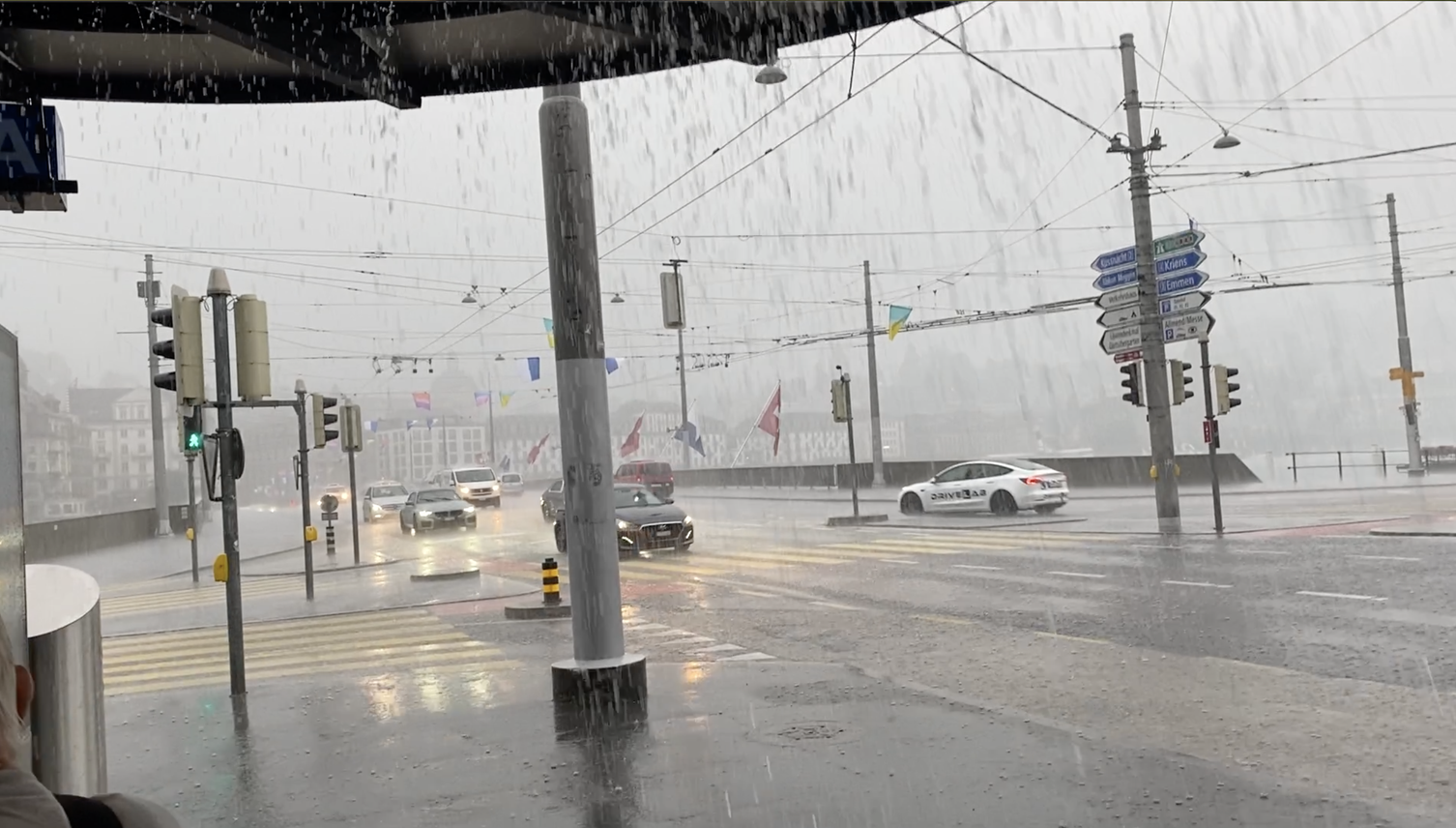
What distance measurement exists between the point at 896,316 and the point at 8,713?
36640 mm

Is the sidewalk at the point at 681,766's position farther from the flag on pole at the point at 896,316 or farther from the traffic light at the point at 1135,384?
the flag on pole at the point at 896,316

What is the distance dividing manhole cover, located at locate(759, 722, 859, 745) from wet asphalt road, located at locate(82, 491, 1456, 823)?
113cm

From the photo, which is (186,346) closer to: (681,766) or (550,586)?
(681,766)

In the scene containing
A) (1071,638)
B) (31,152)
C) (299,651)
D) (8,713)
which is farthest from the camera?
(299,651)

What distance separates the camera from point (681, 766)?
6.58m

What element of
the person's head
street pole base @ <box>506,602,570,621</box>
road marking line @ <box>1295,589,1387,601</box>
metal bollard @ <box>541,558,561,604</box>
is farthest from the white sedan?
the person's head

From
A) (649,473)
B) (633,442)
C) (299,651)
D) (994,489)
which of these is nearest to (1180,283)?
(994,489)

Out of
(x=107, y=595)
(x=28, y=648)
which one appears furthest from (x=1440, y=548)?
(x=107, y=595)

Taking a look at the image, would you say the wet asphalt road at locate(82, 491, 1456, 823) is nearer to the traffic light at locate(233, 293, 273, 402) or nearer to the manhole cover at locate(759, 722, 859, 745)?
the manhole cover at locate(759, 722, 859, 745)

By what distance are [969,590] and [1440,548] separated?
283 inches

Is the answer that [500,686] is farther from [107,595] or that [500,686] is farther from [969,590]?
[107,595]

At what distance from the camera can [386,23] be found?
654 cm

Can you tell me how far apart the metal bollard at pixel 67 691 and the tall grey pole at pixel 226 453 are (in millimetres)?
5093

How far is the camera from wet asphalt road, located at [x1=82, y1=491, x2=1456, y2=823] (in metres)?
7.28
